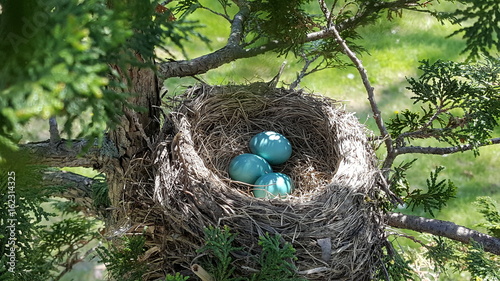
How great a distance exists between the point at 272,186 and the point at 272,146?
22 cm

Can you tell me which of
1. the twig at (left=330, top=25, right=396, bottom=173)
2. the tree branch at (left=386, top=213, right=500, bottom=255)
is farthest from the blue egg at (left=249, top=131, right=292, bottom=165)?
the tree branch at (left=386, top=213, right=500, bottom=255)

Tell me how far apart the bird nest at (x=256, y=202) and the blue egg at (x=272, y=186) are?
65 millimetres

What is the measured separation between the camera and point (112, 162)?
1.35 metres

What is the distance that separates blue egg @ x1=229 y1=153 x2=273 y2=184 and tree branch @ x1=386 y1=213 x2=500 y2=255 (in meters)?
0.53

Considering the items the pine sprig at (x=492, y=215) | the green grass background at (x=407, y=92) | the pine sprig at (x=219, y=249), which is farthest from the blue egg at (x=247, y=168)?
the green grass background at (x=407, y=92)

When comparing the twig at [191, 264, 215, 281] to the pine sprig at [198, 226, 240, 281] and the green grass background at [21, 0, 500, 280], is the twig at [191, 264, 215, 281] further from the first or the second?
the green grass background at [21, 0, 500, 280]

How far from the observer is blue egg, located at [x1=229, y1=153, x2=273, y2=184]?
6.14 ft

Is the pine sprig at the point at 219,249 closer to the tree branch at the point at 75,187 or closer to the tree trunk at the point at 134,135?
the tree trunk at the point at 134,135

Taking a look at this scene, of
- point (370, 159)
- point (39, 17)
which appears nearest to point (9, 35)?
point (39, 17)

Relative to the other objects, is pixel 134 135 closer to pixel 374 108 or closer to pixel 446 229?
pixel 374 108

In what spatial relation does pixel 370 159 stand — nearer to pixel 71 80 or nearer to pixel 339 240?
pixel 339 240

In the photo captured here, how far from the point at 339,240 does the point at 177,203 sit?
452mm

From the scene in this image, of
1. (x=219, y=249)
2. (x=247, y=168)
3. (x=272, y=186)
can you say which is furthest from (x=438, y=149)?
(x=219, y=249)

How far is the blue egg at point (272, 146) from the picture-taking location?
195 cm
